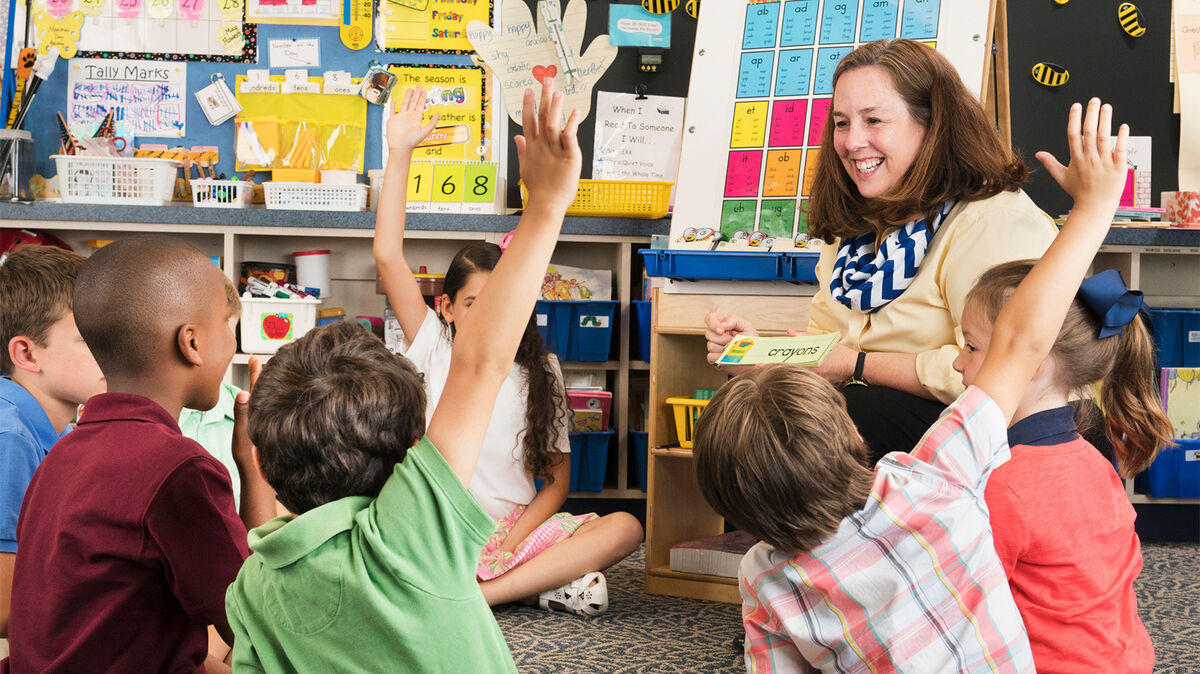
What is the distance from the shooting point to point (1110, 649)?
1252 mm

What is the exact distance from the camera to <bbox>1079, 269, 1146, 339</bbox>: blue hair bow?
1266mm

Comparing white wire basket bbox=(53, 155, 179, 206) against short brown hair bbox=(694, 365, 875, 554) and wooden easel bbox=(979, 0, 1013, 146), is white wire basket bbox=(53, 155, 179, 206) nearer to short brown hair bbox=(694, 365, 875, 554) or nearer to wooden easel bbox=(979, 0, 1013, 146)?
wooden easel bbox=(979, 0, 1013, 146)

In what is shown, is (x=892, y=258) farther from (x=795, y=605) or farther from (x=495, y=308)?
(x=495, y=308)

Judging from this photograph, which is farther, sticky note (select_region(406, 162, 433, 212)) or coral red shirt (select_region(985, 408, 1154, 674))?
sticky note (select_region(406, 162, 433, 212))

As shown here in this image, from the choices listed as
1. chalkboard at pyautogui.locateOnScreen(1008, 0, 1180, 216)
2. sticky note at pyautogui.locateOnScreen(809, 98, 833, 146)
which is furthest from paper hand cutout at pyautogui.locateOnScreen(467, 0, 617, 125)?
chalkboard at pyautogui.locateOnScreen(1008, 0, 1180, 216)

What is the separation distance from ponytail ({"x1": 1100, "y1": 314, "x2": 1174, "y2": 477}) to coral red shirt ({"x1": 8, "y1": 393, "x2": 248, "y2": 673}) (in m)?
1.16

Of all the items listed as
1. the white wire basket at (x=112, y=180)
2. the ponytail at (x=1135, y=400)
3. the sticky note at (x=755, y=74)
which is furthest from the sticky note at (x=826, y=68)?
the white wire basket at (x=112, y=180)

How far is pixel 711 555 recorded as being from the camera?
2.52 metres

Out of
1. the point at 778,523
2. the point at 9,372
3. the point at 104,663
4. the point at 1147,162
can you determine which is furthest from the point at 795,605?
the point at 1147,162

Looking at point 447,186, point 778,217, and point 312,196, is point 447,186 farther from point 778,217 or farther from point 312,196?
point 778,217

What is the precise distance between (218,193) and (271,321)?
44 centimetres

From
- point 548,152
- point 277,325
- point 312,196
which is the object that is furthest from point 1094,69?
point 548,152

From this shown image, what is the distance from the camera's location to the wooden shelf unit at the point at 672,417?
2.46m

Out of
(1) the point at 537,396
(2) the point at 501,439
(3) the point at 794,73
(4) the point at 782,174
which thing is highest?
(3) the point at 794,73
